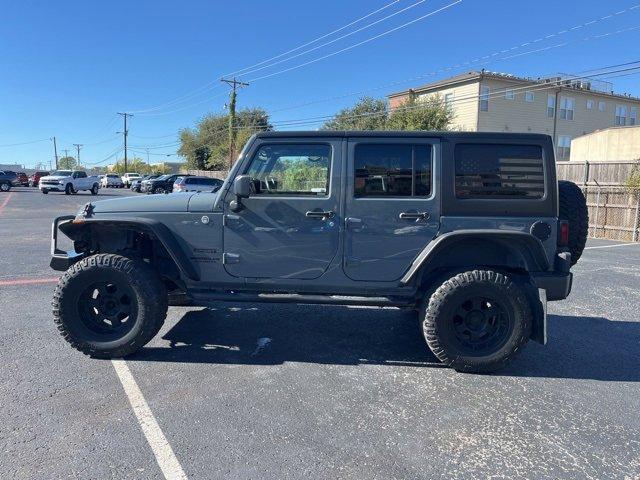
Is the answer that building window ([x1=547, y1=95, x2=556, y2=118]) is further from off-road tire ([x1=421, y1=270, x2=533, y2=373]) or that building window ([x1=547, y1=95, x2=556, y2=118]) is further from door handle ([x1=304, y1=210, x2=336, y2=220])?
door handle ([x1=304, y1=210, x2=336, y2=220])

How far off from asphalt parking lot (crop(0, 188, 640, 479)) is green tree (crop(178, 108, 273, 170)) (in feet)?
172

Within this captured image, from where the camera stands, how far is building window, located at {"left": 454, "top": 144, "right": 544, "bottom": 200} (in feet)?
13.4

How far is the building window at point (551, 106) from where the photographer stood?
34344mm

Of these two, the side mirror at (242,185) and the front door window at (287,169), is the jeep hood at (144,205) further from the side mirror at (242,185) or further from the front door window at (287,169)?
the front door window at (287,169)

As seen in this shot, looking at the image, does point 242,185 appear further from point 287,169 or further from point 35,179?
point 35,179

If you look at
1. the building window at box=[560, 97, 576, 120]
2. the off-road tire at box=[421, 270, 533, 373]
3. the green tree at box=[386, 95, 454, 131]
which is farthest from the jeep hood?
the building window at box=[560, 97, 576, 120]

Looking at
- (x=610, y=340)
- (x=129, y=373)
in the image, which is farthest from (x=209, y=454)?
(x=610, y=340)

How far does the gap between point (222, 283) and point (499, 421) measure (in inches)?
99.5

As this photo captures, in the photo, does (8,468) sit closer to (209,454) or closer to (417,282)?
(209,454)

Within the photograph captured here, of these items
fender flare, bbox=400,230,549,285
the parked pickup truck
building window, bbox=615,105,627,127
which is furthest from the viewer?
building window, bbox=615,105,627,127

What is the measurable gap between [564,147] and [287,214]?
36583 mm

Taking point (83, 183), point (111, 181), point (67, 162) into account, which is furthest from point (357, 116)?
point (67, 162)

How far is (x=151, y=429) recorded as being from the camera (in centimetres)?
311

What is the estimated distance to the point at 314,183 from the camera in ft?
13.9
